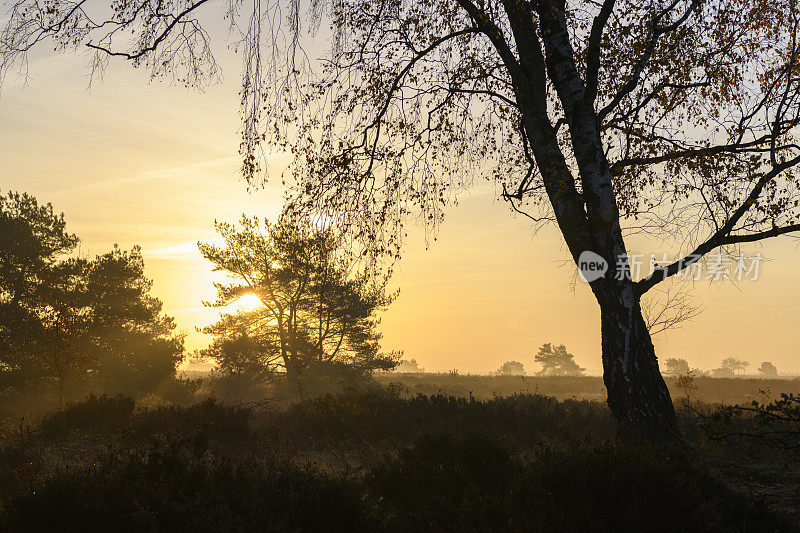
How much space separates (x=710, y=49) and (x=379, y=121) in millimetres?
5659

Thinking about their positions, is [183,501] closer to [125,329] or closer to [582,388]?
[125,329]

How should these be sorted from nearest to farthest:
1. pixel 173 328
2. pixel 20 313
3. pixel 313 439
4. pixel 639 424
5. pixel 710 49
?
pixel 639 424
pixel 710 49
pixel 313 439
pixel 20 313
pixel 173 328

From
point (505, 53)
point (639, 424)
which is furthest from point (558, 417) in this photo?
point (505, 53)

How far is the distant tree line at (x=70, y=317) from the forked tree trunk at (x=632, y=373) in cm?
1667

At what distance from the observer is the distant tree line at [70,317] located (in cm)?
1827

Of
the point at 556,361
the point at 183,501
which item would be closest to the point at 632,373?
the point at 183,501

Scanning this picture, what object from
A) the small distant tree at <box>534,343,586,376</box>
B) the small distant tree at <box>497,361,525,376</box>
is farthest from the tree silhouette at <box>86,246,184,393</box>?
the small distant tree at <box>497,361,525,376</box>

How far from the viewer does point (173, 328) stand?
87.0 feet

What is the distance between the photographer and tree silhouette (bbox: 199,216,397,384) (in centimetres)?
2217

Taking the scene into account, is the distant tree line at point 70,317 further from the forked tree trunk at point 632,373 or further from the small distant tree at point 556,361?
the small distant tree at point 556,361

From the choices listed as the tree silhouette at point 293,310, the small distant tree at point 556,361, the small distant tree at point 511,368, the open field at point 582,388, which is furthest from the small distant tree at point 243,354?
the small distant tree at point 511,368

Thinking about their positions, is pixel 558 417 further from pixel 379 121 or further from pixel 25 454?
pixel 25 454

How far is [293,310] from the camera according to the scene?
22.9m

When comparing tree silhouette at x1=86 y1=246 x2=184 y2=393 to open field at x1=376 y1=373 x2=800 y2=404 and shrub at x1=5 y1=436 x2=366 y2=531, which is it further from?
shrub at x1=5 y1=436 x2=366 y2=531
